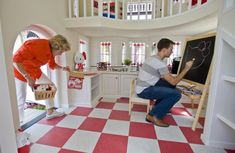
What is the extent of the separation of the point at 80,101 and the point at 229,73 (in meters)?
2.42

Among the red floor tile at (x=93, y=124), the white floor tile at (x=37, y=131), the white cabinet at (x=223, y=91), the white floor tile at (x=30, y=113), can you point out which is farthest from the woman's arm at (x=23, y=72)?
the white cabinet at (x=223, y=91)

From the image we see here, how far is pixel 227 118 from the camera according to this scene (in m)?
1.44

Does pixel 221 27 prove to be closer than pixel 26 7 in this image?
Yes

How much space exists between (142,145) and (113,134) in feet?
1.33

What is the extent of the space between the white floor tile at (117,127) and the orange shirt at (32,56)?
1242 millimetres

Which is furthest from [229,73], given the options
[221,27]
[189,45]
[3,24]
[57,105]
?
[57,105]

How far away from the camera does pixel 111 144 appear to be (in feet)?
5.07

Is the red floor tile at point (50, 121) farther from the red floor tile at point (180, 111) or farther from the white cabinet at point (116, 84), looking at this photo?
the red floor tile at point (180, 111)

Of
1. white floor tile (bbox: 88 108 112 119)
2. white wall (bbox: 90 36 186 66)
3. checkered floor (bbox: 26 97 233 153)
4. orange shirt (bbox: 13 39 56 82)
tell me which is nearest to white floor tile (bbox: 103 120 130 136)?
checkered floor (bbox: 26 97 233 153)

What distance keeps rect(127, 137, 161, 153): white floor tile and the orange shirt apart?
1.54 meters

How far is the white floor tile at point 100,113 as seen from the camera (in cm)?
225

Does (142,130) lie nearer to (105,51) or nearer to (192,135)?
(192,135)

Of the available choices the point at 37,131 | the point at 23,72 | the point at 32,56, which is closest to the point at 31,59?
the point at 32,56

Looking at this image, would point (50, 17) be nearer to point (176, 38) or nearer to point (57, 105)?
point (57, 105)
